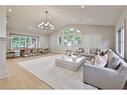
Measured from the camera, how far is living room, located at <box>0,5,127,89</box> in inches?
108

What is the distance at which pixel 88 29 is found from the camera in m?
8.55

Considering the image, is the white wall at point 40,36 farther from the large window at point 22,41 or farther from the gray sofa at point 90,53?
the gray sofa at point 90,53

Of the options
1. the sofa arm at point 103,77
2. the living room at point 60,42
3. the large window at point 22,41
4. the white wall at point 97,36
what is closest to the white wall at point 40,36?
the living room at point 60,42

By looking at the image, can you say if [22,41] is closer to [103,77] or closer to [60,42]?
[60,42]

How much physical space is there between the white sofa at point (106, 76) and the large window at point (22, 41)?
24.1ft

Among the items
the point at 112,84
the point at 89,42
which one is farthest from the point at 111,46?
the point at 112,84

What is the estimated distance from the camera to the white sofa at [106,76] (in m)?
1.99

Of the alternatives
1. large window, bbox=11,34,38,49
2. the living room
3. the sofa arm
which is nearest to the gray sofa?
the living room

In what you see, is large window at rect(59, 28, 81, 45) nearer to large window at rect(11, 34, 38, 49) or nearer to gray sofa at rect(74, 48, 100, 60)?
gray sofa at rect(74, 48, 100, 60)

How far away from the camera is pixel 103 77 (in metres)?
2.29

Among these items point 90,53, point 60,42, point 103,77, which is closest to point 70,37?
point 60,42

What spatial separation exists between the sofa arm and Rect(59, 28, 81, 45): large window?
683 centimetres

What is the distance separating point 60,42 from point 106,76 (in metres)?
8.86
